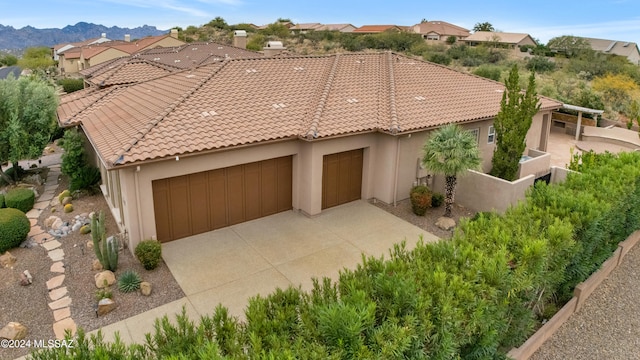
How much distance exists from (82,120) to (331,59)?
12.1m

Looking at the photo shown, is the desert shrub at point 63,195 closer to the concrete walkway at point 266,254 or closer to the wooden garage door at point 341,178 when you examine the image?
the concrete walkway at point 266,254

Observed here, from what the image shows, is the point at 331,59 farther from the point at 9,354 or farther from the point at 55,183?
the point at 9,354

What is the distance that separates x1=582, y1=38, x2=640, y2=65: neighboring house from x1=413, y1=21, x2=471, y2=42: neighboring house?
2871 centimetres

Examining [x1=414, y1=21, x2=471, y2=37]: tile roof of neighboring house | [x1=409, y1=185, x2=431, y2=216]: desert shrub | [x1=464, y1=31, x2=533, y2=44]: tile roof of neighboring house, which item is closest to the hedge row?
[x1=409, y1=185, x2=431, y2=216]: desert shrub

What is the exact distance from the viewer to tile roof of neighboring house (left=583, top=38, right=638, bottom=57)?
94.8m

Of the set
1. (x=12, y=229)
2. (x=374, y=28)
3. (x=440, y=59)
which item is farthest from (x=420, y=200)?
(x=374, y=28)

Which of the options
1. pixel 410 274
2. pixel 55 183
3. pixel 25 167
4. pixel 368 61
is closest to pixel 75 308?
pixel 410 274

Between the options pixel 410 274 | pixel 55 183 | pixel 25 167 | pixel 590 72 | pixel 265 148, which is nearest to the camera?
A: pixel 410 274

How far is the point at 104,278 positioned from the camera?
38.0 ft

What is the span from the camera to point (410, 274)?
23.3 feet

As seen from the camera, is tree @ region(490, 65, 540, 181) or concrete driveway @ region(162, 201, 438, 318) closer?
concrete driveway @ region(162, 201, 438, 318)

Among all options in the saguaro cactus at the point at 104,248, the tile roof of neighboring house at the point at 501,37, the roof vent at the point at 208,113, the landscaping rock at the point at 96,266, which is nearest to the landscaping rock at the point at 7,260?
the landscaping rock at the point at 96,266

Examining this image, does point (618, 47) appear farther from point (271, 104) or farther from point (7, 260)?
point (7, 260)

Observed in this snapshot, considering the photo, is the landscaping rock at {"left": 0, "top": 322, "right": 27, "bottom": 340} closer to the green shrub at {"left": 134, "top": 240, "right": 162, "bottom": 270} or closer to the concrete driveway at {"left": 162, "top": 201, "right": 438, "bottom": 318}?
the green shrub at {"left": 134, "top": 240, "right": 162, "bottom": 270}
